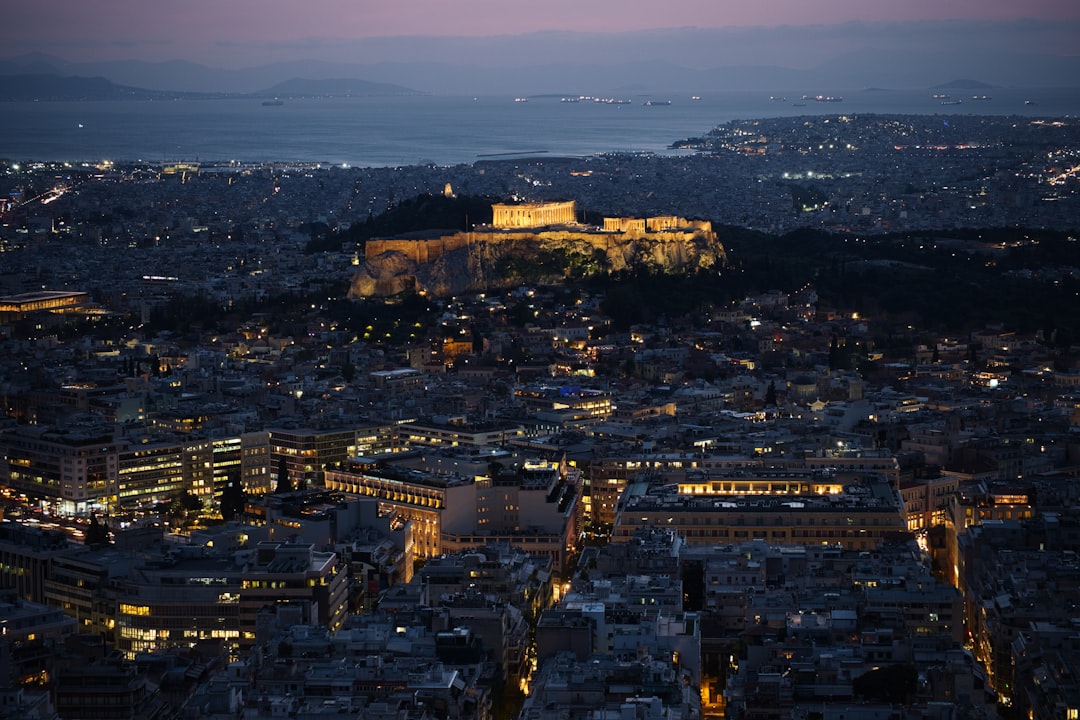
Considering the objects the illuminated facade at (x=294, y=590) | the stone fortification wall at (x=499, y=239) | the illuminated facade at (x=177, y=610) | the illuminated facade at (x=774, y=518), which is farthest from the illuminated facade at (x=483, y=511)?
the stone fortification wall at (x=499, y=239)

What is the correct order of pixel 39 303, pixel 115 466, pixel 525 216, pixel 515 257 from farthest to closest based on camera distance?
1. pixel 525 216
2. pixel 515 257
3. pixel 39 303
4. pixel 115 466

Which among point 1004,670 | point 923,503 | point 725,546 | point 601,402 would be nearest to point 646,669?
point 1004,670

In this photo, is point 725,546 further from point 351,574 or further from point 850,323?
point 850,323

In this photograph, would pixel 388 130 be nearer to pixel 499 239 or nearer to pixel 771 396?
pixel 499 239

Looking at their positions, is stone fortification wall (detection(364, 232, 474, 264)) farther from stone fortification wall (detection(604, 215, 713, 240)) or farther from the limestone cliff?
stone fortification wall (detection(604, 215, 713, 240))

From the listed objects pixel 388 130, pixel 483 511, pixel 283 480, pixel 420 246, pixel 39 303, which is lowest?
pixel 388 130

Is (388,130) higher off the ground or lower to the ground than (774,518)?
lower

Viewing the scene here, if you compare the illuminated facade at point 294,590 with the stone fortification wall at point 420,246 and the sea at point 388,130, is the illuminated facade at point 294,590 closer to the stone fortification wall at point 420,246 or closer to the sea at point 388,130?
the stone fortification wall at point 420,246

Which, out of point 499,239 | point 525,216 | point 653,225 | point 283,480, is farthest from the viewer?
point 525,216

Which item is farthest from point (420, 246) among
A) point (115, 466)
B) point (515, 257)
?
point (115, 466)
